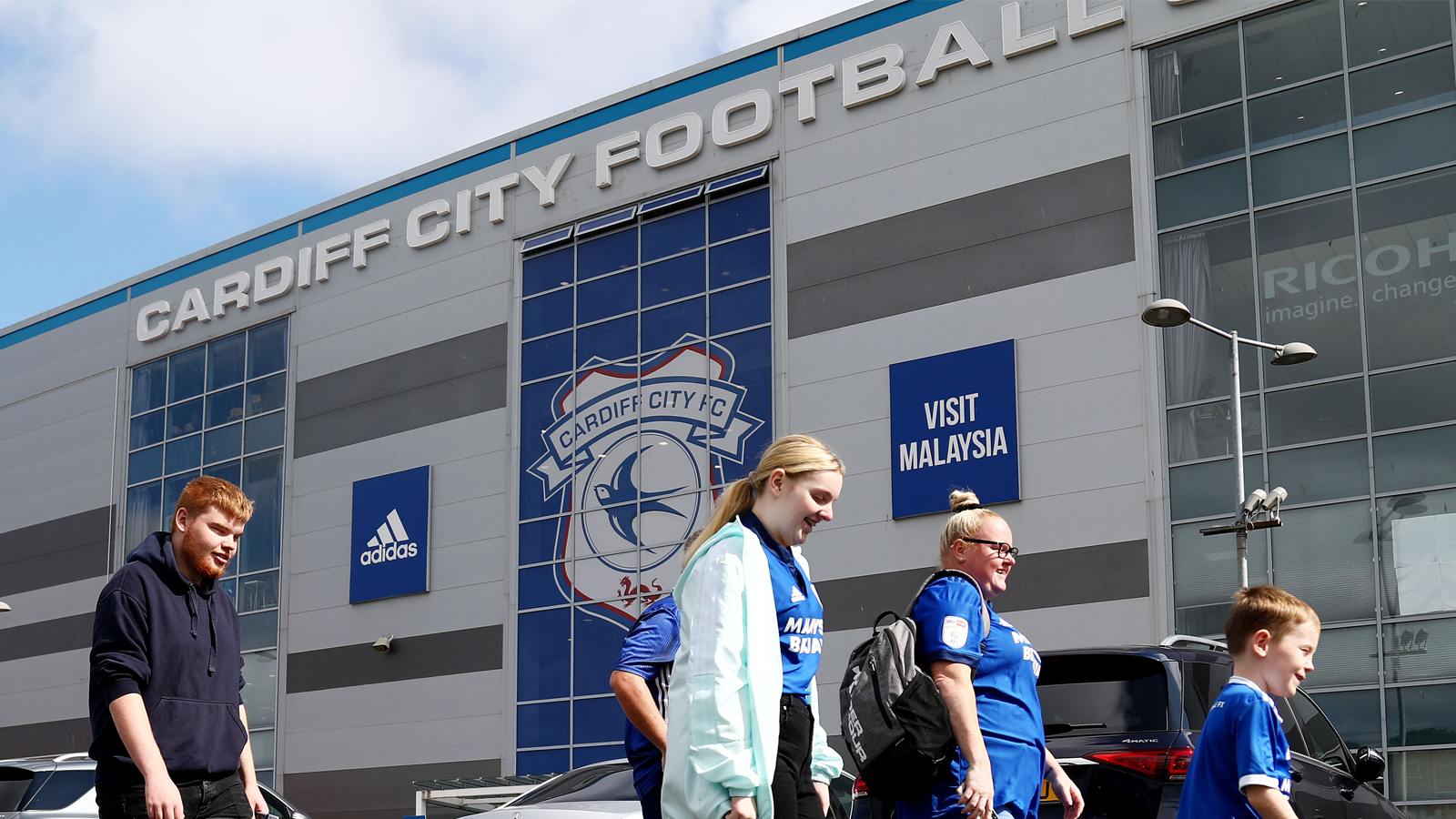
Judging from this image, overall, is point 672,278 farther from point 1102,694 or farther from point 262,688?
point 1102,694

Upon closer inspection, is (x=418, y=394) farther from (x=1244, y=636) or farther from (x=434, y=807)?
(x=1244, y=636)

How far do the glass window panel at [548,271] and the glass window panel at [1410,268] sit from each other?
46.7 ft

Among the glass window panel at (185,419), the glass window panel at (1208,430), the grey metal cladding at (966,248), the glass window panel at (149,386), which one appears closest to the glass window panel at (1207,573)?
the glass window panel at (1208,430)

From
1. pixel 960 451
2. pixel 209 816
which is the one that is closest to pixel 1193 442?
pixel 960 451

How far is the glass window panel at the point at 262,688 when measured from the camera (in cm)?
3033

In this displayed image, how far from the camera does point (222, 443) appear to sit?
32312mm

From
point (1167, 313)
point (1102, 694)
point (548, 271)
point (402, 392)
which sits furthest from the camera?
point (402, 392)

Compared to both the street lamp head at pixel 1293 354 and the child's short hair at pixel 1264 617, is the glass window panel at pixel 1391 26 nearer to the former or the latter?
the street lamp head at pixel 1293 354

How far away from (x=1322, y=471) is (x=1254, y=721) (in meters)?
16.2

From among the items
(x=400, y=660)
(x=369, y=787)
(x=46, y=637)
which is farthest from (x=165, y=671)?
(x=46, y=637)

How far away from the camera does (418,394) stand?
29.0 m

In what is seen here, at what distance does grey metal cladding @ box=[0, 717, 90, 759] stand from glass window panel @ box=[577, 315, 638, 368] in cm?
1543

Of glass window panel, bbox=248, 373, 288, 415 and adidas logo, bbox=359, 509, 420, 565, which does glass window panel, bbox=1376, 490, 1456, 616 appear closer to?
adidas logo, bbox=359, 509, 420, 565

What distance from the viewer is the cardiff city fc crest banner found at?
24516 mm
